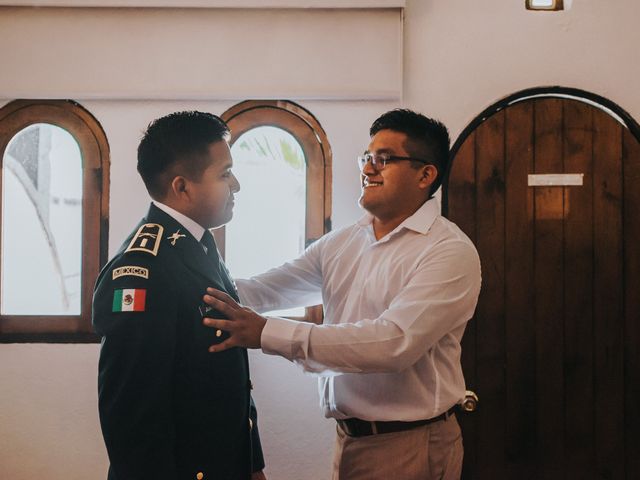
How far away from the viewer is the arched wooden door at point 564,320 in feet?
7.89

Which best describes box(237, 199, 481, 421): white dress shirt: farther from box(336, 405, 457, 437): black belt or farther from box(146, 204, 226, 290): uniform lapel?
box(146, 204, 226, 290): uniform lapel

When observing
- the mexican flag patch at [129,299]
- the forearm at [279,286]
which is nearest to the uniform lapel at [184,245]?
the mexican flag patch at [129,299]

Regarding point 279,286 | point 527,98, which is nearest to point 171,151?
point 279,286

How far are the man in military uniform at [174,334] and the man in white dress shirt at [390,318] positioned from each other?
3.4 inches

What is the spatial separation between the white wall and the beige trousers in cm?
80

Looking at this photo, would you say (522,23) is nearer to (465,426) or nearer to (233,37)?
(233,37)

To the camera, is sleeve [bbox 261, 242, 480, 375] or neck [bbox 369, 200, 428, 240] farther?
neck [bbox 369, 200, 428, 240]

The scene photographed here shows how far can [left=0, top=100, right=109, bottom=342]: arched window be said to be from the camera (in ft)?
8.41

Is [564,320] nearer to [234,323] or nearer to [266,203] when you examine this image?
[266,203]

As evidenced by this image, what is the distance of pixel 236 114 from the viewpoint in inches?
100

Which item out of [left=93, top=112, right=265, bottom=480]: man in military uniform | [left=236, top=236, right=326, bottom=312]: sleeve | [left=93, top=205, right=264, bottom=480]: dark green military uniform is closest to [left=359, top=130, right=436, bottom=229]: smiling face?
[left=236, top=236, right=326, bottom=312]: sleeve

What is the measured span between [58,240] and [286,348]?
1.74 meters

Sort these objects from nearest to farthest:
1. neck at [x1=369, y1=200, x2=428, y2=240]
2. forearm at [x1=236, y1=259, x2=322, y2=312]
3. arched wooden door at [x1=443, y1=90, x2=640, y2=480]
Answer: neck at [x1=369, y1=200, x2=428, y2=240] < forearm at [x1=236, y1=259, x2=322, y2=312] < arched wooden door at [x1=443, y1=90, x2=640, y2=480]

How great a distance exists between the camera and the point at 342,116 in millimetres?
2506
